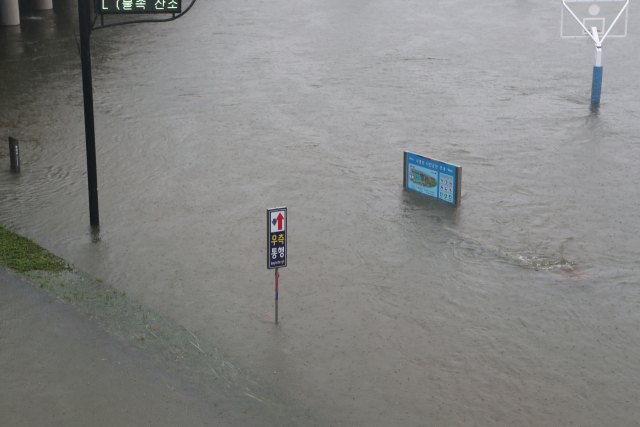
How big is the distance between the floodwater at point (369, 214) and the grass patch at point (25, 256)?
0.35 m

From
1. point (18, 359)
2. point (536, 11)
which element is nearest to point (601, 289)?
point (18, 359)

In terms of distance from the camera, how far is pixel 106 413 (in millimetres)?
8430

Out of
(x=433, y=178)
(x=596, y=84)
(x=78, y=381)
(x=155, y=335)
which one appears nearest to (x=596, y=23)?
(x=596, y=84)

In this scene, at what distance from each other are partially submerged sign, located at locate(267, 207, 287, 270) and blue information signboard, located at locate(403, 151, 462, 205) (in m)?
5.95

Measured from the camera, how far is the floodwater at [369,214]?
963 centimetres

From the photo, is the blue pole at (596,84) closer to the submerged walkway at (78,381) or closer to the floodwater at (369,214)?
the floodwater at (369,214)

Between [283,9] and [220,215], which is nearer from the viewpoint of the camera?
[220,215]

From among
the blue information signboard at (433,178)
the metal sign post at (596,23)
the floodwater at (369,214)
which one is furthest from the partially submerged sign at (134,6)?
the metal sign post at (596,23)

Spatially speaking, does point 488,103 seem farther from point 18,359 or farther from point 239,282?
point 18,359

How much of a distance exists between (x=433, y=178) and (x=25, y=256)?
8872 millimetres

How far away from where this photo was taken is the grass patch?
1219cm

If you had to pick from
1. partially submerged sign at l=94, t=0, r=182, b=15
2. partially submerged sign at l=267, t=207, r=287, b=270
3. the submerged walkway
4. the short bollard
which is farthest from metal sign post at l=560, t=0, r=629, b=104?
the submerged walkway

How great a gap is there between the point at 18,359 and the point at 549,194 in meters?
12.0

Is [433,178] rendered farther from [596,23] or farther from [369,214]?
[596,23]
